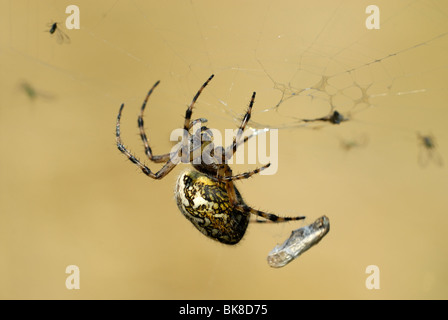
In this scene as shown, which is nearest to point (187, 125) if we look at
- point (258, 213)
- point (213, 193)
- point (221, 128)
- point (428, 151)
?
point (213, 193)

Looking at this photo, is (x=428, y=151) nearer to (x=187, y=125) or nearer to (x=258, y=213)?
(x=258, y=213)

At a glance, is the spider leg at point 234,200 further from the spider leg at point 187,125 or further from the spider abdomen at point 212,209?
the spider leg at point 187,125

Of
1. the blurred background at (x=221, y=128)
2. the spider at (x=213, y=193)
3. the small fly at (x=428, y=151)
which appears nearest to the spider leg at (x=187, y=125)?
the spider at (x=213, y=193)

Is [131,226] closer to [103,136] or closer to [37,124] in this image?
[103,136]

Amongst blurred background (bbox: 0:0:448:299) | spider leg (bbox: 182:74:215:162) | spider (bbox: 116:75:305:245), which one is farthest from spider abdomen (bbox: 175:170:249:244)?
blurred background (bbox: 0:0:448:299)

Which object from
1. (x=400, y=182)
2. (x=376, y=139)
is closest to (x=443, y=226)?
(x=400, y=182)

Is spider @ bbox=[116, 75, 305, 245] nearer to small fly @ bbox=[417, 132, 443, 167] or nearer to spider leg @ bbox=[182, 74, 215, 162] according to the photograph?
spider leg @ bbox=[182, 74, 215, 162]

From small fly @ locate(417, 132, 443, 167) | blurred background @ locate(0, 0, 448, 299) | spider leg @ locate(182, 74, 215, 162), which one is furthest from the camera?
blurred background @ locate(0, 0, 448, 299)

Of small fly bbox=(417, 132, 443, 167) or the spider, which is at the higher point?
small fly bbox=(417, 132, 443, 167)
